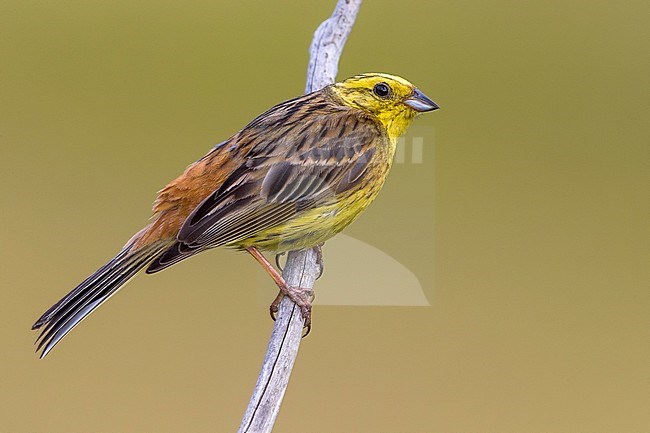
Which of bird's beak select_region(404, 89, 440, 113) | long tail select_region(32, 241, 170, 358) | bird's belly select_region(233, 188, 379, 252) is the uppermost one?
bird's beak select_region(404, 89, 440, 113)

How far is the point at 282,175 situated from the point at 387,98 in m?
0.42

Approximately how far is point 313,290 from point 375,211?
0.37 meters

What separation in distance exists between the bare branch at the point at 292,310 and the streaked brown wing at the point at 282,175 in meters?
0.24

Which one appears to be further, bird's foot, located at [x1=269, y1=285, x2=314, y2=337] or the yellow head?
the yellow head

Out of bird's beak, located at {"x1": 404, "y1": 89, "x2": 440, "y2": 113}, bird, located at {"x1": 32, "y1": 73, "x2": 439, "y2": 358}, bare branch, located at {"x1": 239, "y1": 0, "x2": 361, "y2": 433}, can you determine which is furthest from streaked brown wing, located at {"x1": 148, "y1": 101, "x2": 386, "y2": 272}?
bare branch, located at {"x1": 239, "y1": 0, "x2": 361, "y2": 433}

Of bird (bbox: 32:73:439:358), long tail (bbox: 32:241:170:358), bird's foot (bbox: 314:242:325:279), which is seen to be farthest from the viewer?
bird's foot (bbox: 314:242:325:279)

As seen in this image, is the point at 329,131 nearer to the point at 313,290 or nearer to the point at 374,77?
the point at 374,77

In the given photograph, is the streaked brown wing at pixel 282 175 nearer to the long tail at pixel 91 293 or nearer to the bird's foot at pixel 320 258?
the long tail at pixel 91 293

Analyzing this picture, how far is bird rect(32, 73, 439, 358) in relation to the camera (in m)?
2.05

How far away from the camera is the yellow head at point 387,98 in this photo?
2334mm

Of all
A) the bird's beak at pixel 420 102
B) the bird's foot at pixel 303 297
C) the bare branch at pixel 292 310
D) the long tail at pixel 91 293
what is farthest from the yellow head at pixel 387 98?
the long tail at pixel 91 293

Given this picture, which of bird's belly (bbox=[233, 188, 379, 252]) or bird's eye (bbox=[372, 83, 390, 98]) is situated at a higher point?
bird's eye (bbox=[372, 83, 390, 98])

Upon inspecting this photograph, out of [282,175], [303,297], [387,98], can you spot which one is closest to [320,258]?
[303,297]

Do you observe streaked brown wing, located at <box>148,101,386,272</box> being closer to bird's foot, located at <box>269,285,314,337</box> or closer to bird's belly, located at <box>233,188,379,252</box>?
bird's belly, located at <box>233,188,379,252</box>
